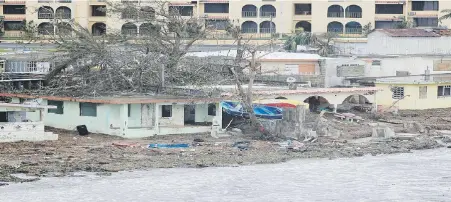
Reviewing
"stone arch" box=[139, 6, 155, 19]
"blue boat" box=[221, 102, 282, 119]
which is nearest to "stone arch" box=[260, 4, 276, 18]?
"stone arch" box=[139, 6, 155, 19]

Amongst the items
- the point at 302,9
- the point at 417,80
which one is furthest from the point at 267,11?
the point at 417,80

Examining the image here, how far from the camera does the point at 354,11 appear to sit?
236ft

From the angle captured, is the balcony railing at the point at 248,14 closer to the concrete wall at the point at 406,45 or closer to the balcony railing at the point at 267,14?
the balcony railing at the point at 267,14

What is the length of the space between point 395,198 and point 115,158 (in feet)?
29.9

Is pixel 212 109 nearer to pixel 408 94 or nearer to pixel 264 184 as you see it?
pixel 264 184

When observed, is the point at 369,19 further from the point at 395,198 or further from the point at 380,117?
the point at 395,198

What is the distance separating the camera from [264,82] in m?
50.6

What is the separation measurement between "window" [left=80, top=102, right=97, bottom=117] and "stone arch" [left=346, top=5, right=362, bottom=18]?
33.7 m

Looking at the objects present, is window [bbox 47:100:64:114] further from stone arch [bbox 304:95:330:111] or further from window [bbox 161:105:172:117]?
stone arch [bbox 304:95:330:111]

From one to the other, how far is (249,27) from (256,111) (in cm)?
2975

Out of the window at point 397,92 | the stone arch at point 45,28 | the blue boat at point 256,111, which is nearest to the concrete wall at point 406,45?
the window at point 397,92

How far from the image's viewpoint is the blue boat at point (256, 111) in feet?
135

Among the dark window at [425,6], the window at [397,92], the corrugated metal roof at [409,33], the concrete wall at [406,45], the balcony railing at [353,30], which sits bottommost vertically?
the window at [397,92]

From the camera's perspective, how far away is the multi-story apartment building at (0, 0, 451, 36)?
2771 inches
